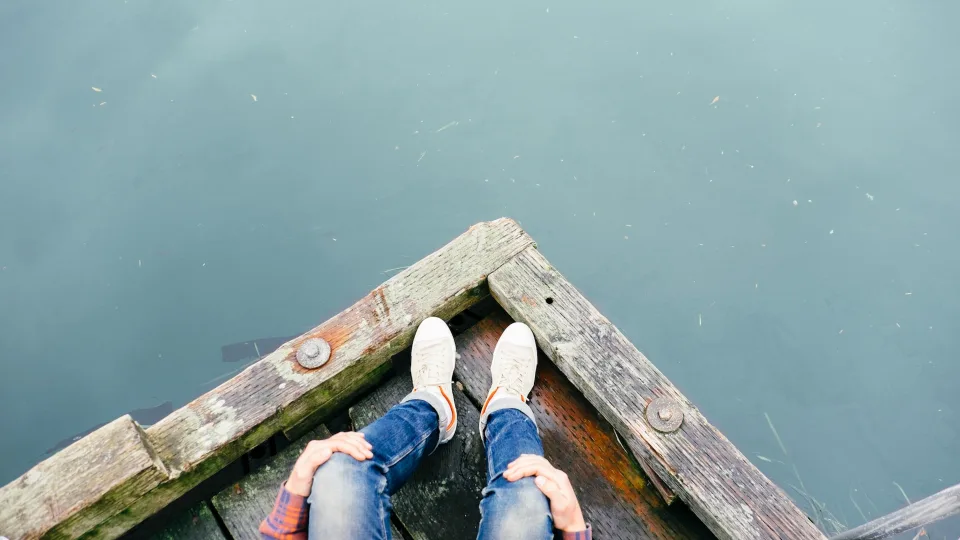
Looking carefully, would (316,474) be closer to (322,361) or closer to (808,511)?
(322,361)

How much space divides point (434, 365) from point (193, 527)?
770 millimetres

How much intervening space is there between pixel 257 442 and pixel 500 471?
66 cm

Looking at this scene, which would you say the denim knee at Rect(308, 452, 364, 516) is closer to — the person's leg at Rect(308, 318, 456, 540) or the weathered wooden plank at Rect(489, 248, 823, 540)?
the person's leg at Rect(308, 318, 456, 540)

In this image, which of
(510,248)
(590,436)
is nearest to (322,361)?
(510,248)

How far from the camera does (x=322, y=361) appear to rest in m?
1.63

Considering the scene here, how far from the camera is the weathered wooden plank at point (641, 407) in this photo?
1.46 meters

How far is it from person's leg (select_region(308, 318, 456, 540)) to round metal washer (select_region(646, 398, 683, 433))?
0.53 m

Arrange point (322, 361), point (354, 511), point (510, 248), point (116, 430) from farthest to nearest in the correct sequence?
point (510, 248)
point (322, 361)
point (116, 430)
point (354, 511)

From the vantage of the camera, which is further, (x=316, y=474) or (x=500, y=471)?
(x=500, y=471)

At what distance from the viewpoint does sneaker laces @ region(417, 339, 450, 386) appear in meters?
1.70

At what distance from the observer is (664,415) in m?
1.55

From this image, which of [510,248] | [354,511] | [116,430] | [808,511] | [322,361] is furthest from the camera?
[808,511]

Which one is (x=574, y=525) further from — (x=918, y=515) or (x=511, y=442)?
(x=918, y=515)

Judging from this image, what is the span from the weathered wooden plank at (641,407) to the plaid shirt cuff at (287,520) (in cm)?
75
